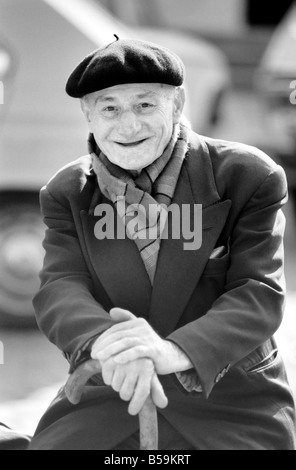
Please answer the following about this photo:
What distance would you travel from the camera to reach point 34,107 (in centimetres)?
506

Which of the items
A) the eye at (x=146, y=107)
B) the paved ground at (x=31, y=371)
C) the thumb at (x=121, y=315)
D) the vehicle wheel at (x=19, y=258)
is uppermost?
the eye at (x=146, y=107)

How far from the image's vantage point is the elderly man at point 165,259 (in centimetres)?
223

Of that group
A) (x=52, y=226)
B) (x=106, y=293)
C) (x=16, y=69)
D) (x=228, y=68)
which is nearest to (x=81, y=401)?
(x=106, y=293)

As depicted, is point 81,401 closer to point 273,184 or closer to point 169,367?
point 169,367

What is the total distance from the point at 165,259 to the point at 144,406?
14.5 inches

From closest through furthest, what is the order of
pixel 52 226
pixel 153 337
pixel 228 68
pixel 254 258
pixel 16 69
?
pixel 153 337
pixel 254 258
pixel 52 226
pixel 16 69
pixel 228 68

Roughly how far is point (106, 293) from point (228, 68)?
9.54 m

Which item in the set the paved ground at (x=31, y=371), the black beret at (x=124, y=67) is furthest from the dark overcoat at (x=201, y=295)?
the paved ground at (x=31, y=371)

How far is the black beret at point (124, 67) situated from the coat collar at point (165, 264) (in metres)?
0.26

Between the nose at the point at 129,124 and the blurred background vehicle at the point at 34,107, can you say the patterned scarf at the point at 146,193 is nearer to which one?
the nose at the point at 129,124

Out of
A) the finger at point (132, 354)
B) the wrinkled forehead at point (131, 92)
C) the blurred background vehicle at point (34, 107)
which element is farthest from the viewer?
the blurred background vehicle at point (34, 107)

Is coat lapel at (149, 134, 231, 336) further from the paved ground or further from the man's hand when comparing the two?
the paved ground

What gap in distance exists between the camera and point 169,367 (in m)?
2.10

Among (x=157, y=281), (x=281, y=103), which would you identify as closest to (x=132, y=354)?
(x=157, y=281)
